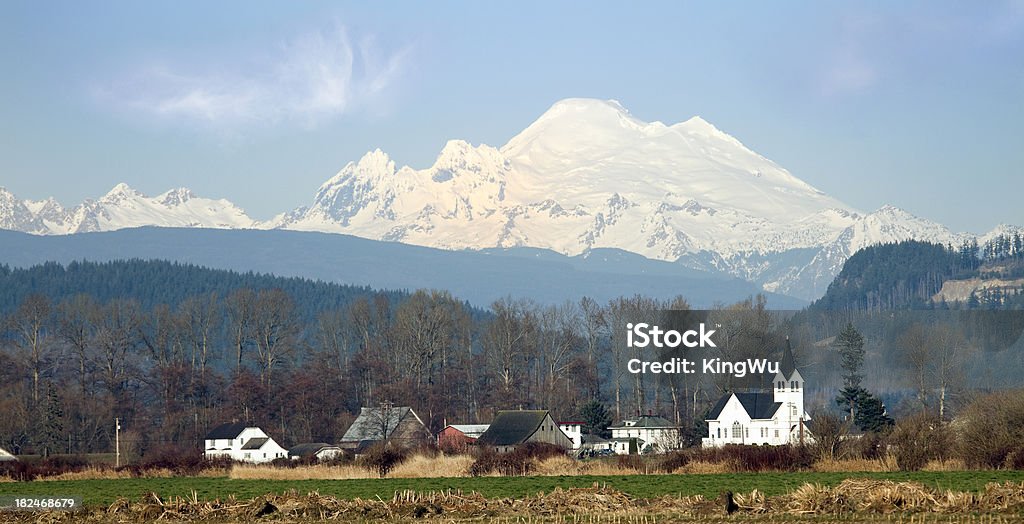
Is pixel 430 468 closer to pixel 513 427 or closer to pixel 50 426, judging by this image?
pixel 513 427

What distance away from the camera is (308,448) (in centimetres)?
10138

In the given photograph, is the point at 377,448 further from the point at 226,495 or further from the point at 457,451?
the point at 226,495

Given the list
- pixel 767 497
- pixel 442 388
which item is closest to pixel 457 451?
pixel 767 497

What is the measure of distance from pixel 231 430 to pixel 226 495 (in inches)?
2336

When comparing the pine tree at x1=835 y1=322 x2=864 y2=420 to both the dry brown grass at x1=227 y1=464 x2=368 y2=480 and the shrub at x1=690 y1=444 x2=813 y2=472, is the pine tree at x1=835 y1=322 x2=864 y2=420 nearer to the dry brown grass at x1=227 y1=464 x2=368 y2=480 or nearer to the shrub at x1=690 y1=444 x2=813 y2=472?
the shrub at x1=690 y1=444 x2=813 y2=472

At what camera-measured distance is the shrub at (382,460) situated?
61156mm

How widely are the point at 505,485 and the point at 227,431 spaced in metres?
60.9

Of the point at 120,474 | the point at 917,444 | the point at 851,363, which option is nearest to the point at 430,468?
the point at 120,474

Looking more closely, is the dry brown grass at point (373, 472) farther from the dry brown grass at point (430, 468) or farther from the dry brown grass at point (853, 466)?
the dry brown grass at point (853, 466)

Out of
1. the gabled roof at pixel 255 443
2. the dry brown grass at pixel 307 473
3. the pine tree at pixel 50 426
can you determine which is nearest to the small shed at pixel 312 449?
the gabled roof at pixel 255 443

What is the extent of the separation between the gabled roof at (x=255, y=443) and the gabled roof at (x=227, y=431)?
108 centimetres

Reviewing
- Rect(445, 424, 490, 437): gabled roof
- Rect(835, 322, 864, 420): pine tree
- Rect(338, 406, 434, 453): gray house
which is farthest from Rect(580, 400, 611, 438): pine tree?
Rect(835, 322, 864, 420): pine tree

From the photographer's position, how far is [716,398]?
11369 centimetres

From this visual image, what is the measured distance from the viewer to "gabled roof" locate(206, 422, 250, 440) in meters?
104
